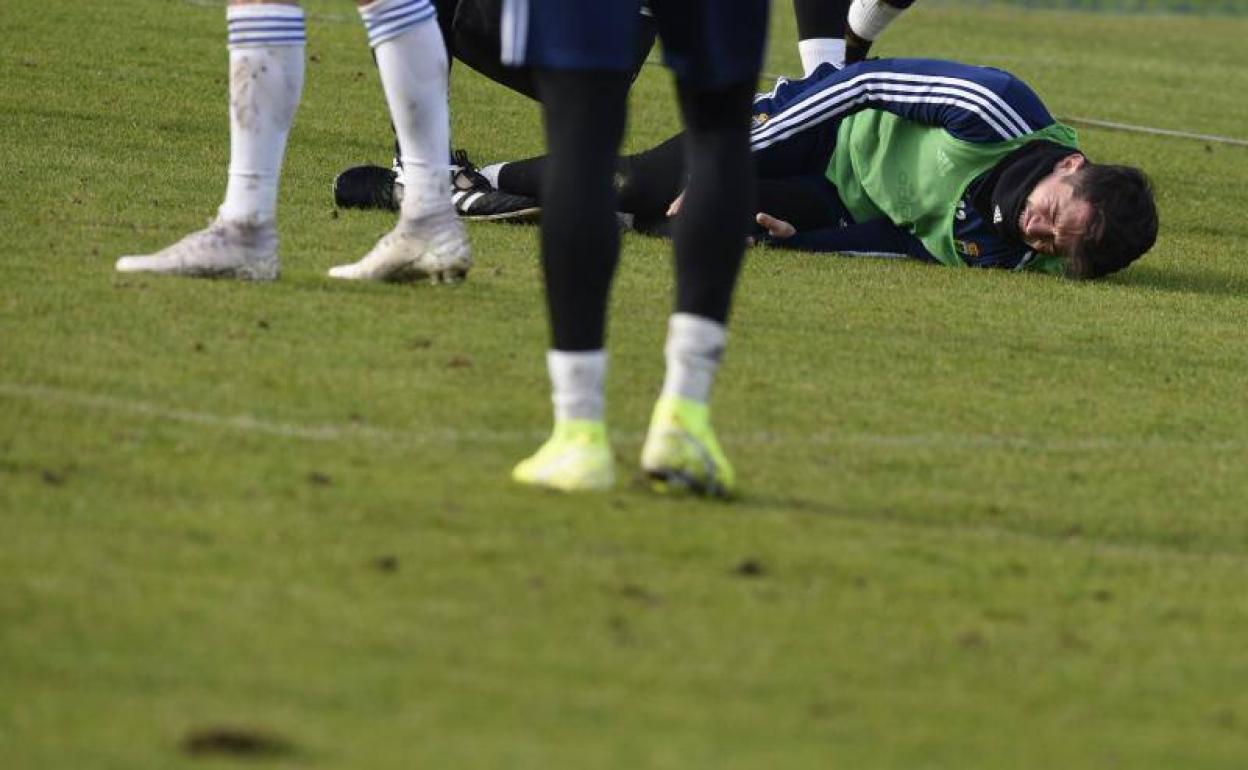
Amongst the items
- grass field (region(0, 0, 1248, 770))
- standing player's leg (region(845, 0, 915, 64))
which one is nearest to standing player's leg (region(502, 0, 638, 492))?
grass field (region(0, 0, 1248, 770))

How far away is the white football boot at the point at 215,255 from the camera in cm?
611

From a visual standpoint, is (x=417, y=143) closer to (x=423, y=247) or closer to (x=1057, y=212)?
(x=423, y=247)

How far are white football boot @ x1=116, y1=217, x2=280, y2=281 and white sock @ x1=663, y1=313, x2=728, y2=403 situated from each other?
6.41 feet

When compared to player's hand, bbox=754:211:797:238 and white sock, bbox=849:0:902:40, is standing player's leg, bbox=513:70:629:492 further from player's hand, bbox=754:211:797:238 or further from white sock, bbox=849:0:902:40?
white sock, bbox=849:0:902:40

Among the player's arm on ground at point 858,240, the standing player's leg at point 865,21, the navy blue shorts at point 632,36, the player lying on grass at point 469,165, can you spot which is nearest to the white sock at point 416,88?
the player lying on grass at point 469,165

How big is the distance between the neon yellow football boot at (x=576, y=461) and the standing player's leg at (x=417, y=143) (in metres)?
1.97

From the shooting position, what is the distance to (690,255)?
179 inches

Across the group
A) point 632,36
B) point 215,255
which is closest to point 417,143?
point 215,255

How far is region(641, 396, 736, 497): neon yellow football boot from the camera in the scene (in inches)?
173

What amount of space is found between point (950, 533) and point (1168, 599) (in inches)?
18.6

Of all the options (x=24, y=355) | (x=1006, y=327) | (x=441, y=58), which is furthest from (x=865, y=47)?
(x=24, y=355)

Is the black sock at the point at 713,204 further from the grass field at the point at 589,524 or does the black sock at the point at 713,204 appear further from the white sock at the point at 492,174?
the white sock at the point at 492,174

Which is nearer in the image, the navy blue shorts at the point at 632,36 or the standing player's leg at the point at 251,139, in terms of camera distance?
the navy blue shorts at the point at 632,36

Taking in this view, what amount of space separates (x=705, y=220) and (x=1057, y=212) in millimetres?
3397
